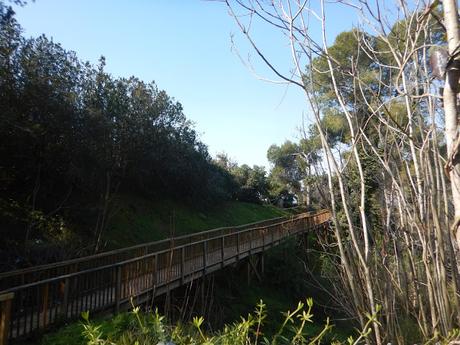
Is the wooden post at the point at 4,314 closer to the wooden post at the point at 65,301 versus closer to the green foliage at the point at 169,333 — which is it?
the green foliage at the point at 169,333

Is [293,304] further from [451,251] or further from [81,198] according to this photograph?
[451,251]

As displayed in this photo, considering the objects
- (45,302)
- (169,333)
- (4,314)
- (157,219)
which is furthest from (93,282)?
(157,219)

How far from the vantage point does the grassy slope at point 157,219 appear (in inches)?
614

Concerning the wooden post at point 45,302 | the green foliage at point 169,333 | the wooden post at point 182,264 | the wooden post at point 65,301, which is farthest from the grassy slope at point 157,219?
the green foliage at point 169,333

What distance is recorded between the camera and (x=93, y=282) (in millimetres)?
6465

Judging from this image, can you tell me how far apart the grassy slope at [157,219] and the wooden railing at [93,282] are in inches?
96.1

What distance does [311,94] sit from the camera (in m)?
2.30

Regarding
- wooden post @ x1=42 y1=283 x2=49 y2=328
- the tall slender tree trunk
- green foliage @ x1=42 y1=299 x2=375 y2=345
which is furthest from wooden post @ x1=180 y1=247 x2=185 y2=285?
the tall slender tree trunk

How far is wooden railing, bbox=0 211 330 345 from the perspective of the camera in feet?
17.4

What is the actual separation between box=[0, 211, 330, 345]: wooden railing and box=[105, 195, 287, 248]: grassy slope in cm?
244

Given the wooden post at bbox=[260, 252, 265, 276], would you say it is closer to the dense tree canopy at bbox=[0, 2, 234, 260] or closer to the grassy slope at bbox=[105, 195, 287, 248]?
the grassy slope at bbox=[105, 195, 287, 248]

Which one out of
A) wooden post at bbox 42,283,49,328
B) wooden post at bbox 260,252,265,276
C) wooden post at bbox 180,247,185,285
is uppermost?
wooden post at bbox 42,283,49,328

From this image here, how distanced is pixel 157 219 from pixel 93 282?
13.2 metres

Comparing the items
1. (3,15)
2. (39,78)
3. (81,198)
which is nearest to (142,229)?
(81,198)
